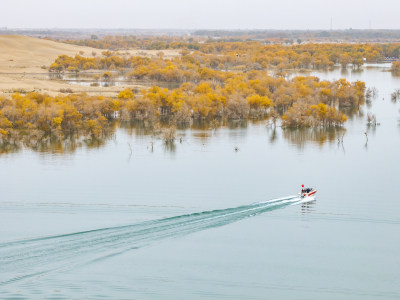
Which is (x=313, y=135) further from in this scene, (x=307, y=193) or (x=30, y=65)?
(x=30, y=65)

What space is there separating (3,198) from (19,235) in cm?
478

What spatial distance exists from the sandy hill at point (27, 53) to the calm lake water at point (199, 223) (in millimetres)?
48109

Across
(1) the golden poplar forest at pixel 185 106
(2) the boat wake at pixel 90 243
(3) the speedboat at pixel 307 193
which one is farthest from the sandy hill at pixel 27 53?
(2) the boat wake at pixel 90 243

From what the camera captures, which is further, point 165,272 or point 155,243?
point 155,243

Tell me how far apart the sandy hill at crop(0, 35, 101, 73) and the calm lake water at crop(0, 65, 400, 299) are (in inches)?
1894

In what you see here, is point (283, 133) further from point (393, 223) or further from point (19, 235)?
point (19, 235)

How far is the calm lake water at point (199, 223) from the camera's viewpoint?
17.3 meters

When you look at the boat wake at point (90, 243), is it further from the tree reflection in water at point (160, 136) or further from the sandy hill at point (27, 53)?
the sandy hill at point (27, 53)

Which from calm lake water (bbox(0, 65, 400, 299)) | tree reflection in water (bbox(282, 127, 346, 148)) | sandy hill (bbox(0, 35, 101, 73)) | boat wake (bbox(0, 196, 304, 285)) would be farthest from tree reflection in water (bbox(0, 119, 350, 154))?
sandy hill (bbox(0, 35, 101, 73))

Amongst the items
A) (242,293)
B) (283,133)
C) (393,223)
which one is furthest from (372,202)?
(283,133)

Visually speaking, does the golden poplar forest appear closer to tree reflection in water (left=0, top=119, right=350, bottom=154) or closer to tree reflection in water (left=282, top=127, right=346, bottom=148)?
tree reflection in water (left=0, top=119, right=350, bottom=154)

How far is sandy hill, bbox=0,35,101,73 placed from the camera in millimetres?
79250

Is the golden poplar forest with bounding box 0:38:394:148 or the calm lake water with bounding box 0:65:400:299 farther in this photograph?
the golden poplar forest with bounding box 0:38:394:148

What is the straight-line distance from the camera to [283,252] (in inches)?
767
